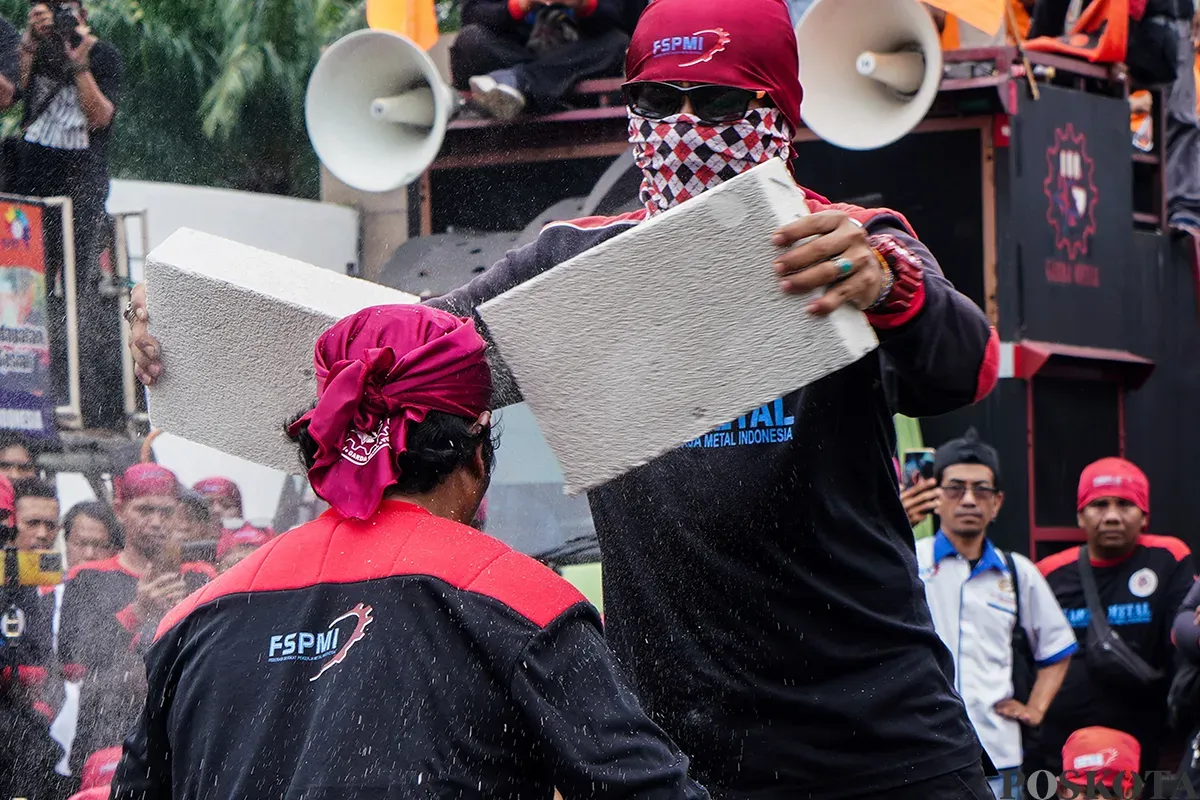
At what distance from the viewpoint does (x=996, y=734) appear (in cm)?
677

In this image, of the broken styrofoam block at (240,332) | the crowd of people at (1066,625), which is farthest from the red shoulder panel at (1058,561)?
the broken styrofoam block at (240,332)

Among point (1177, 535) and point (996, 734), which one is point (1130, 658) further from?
point (1177, 535)

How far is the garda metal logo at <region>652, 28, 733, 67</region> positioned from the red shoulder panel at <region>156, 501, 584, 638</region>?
106cm

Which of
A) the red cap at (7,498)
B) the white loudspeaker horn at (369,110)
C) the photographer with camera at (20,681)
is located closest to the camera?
the photographer with camera at (20,681)

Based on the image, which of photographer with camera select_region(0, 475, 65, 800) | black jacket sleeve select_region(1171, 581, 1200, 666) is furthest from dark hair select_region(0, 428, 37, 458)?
black jacket sleeve select_region(1171, 581, 1200, 666)

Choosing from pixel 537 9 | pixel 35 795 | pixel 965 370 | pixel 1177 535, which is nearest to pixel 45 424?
pixel 35 795

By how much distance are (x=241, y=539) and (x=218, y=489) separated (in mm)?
621

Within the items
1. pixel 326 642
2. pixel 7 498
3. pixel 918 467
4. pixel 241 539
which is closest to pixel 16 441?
pixel 7 498

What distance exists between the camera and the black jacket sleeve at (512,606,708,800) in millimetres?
2289

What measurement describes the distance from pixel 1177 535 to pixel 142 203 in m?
5.90

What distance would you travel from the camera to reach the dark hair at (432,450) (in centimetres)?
248

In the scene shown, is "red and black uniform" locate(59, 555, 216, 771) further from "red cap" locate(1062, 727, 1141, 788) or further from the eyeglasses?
"red cap" locate(1062, 727, 1141, 788)

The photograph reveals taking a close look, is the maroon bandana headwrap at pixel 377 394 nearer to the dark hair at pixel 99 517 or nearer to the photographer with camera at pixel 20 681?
the photographer with camera at pixel 20 681

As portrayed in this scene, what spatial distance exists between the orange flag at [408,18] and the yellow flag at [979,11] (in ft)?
8.72
